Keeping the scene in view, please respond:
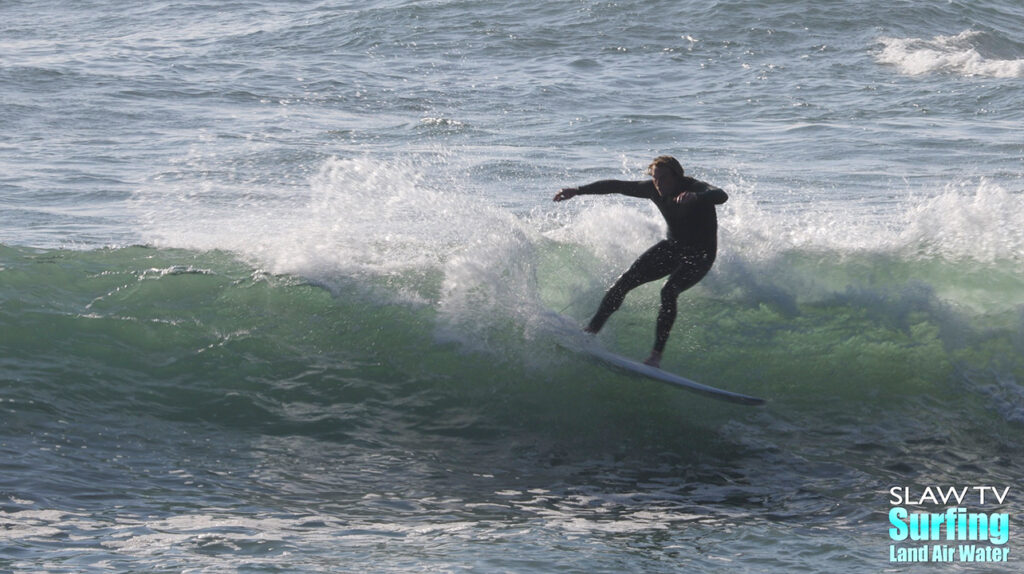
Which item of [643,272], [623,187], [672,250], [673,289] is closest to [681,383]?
[673,289]

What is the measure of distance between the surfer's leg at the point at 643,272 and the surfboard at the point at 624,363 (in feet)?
0.77

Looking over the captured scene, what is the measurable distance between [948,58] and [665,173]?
1705 cm

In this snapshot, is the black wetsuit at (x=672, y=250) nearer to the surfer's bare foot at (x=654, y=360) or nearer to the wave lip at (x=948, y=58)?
the surfer's bare foot at (x=654, y=360)

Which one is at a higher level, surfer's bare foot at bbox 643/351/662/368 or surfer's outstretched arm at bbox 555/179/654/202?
surfer's outstretched arm at bbox 555/179/654/202

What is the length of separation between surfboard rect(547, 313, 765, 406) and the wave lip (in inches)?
621

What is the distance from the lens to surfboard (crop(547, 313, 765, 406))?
7228mm

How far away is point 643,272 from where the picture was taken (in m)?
7.43

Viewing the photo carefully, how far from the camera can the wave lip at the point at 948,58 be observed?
21.1 m

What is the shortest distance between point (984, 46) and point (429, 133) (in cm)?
1358

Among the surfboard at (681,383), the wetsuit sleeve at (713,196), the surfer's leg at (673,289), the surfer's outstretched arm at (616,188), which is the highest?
the surfer's outstretched arm at (616,188)

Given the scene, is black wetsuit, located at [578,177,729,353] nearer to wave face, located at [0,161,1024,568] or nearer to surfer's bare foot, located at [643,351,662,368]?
surfer's bare foot, located at [643,351,662,368]

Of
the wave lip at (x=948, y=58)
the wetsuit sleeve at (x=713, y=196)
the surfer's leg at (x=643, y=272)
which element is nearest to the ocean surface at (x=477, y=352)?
the surfer's leg at (x=643, y=272)

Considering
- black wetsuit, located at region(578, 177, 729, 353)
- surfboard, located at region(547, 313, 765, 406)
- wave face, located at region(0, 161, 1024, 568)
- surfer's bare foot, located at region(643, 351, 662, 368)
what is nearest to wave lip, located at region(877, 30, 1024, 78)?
wave face, located at region(0, 161, 1024, 568)

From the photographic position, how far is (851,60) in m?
22.0
